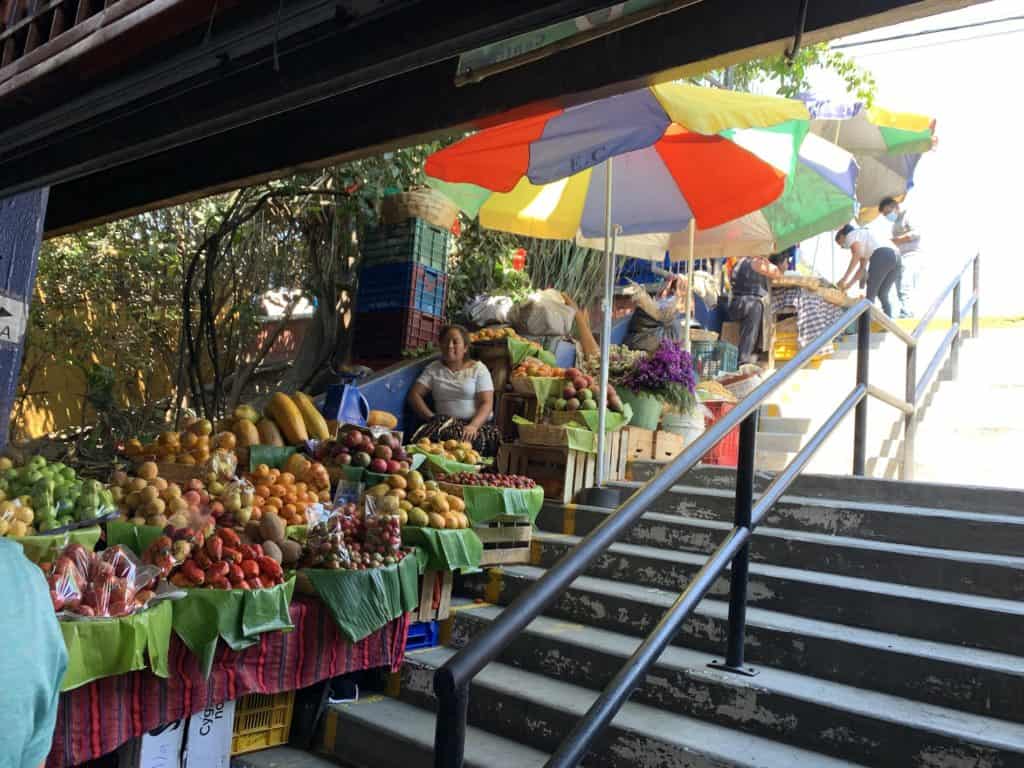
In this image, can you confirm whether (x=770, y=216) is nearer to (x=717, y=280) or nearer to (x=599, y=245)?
(x=599, y=245)

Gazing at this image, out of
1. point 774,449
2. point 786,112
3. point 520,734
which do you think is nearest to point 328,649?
point 520,734

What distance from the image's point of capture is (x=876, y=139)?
13.4 m

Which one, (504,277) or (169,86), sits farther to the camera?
(504,277)

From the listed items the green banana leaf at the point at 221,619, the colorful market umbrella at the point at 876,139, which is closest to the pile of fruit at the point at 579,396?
the green banana leaf at the point at 221,619

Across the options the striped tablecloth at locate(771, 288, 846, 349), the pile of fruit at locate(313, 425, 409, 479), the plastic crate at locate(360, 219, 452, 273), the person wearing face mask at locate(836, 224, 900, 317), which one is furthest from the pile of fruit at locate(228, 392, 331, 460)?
the striped tablecloth at locate(771, 288, 846, 349)

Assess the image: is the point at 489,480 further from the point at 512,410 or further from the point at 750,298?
the point at 750,298

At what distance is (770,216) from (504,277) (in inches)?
163

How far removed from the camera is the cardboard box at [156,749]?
340cm

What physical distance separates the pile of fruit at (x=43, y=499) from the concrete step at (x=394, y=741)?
1570mm

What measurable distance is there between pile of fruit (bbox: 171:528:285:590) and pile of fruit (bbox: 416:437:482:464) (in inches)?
91.7

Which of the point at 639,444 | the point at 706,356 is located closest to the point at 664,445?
the point at 639,444

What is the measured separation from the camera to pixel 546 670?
13.6 ft

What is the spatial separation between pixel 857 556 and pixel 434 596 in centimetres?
226

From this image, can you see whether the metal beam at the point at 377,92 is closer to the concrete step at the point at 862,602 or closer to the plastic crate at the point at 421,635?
the concrete step at the point at 862,602
